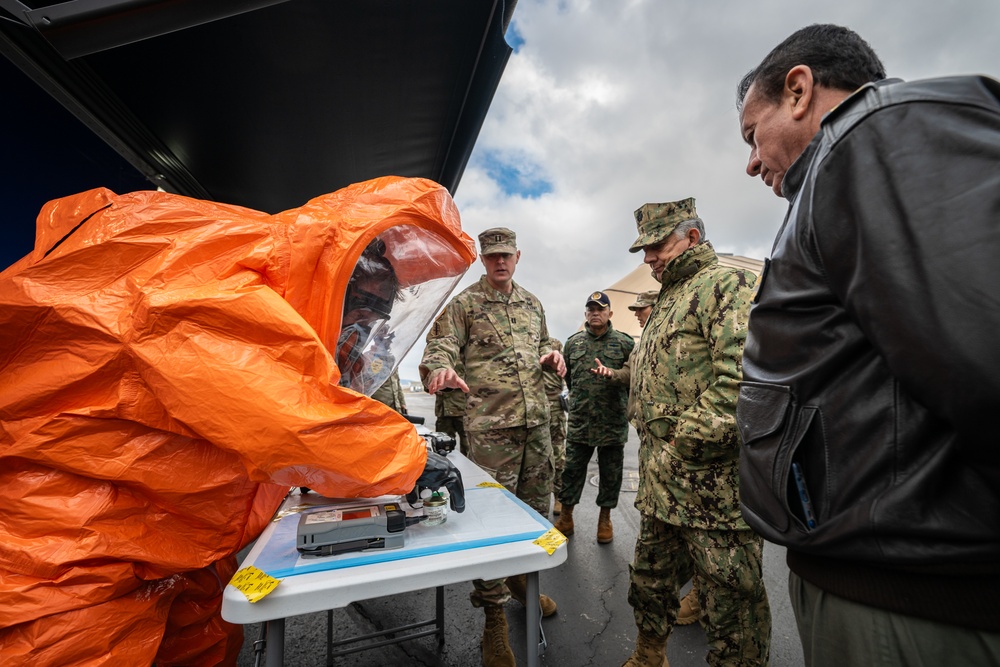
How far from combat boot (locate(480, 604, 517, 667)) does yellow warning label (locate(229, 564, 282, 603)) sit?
1502 millimetres

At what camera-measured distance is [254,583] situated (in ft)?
3.02

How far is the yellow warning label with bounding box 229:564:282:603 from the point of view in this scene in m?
0.88

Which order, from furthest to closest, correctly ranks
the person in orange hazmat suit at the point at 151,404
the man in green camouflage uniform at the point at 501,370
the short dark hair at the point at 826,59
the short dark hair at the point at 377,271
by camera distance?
the man in green camouflage uniform at the point at 501,370 → the short dark hair at the point at 377,271 → the person in orange hazmat suit at the point at 151,404 → the short dark hair at the point at 826,59

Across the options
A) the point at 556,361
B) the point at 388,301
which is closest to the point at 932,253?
the point at 388,301

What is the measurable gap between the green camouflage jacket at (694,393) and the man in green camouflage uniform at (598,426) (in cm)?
197

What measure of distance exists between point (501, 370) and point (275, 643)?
1.91 metres

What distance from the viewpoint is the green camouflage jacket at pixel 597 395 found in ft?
12.8

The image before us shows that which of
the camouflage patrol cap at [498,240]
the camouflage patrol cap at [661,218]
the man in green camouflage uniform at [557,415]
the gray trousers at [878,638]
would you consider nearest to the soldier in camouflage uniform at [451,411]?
the man in green camouflage uniform at [557,415]

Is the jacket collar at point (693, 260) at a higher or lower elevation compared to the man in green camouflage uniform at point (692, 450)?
higher

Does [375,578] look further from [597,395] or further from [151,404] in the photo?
[597,395]

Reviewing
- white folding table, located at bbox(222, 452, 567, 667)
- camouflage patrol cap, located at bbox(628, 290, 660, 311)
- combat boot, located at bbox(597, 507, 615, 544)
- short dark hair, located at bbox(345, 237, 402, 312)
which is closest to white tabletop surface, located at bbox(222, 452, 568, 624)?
white folding table, located at bbox(222, 452, 567, 667)

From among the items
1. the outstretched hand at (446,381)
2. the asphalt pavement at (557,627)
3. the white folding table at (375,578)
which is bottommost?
the asphalt pavement at (557,627)

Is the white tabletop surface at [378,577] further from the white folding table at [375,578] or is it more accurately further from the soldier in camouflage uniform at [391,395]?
the soldier in camouflage uniform at [391,395]

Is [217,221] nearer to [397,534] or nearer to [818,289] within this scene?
[397,534]
